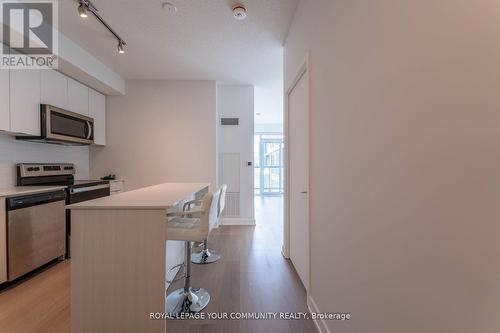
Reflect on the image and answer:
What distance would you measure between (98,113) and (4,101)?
156 centimetres

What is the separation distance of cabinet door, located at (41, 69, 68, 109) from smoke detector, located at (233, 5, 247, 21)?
2.49 m

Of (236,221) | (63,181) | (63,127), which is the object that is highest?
(63,127)

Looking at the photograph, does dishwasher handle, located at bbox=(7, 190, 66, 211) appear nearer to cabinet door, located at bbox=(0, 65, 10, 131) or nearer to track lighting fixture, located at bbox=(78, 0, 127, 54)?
cabinet door, located at bbox=(0, 65, 10, 131)

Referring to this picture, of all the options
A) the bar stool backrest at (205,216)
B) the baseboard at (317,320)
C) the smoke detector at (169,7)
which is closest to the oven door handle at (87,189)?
the bar stool backrest at (205,216)

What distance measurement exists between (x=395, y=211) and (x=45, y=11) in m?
3.45

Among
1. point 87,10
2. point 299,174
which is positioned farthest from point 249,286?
point 87,10

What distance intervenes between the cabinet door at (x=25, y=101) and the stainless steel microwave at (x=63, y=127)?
76 millimetres

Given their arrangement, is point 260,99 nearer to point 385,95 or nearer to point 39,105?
point 39,105

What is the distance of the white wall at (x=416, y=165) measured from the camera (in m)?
0.57

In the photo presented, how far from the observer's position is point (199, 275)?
2.49m

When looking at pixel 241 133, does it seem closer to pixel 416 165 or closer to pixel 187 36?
pixel 187 36

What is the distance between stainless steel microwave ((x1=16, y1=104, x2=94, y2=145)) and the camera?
2.86m

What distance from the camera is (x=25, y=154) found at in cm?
299

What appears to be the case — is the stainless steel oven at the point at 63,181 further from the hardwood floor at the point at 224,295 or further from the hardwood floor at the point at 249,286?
the hardwood floor at the point at 249,286
